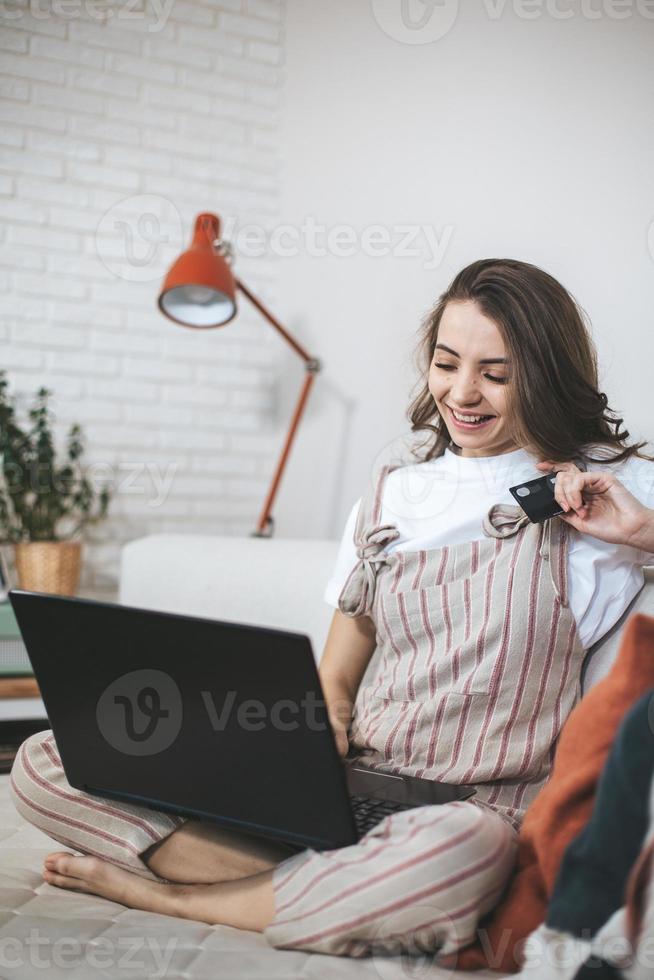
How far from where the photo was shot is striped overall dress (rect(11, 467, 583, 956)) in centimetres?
97

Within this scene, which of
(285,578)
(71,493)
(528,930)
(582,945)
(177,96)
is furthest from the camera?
(177,96)

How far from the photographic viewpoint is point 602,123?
173 centimetres

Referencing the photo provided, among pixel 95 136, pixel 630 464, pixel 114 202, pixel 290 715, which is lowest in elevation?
pixel 290 715

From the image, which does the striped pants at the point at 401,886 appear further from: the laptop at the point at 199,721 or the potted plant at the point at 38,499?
the potted plant at the point at 38,499

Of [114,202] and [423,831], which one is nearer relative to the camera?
[423,831]

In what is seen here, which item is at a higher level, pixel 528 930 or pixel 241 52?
pixel 241 52

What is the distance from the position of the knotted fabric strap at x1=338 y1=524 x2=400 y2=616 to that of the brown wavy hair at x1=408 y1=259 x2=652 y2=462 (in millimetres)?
233

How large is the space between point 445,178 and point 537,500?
1.19 metres

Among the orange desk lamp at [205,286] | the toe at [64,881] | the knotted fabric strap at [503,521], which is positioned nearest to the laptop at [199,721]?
the toe at [64,881]

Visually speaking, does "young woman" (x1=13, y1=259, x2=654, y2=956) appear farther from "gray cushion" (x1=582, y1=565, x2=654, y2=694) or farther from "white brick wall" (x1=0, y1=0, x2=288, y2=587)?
"white brick wall" (x1=0, y1=0, x2=288, y2=587)

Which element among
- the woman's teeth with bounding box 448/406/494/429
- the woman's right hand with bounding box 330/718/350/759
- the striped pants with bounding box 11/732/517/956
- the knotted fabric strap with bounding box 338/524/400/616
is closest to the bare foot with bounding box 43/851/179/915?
the striped pants with bounding box 11/732/517/956

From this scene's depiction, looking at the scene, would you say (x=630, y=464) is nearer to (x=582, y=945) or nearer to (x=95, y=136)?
(x=582, y=945)

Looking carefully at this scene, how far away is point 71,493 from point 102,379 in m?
0.36

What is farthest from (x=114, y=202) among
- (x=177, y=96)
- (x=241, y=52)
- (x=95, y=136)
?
(x=241, y=52)
